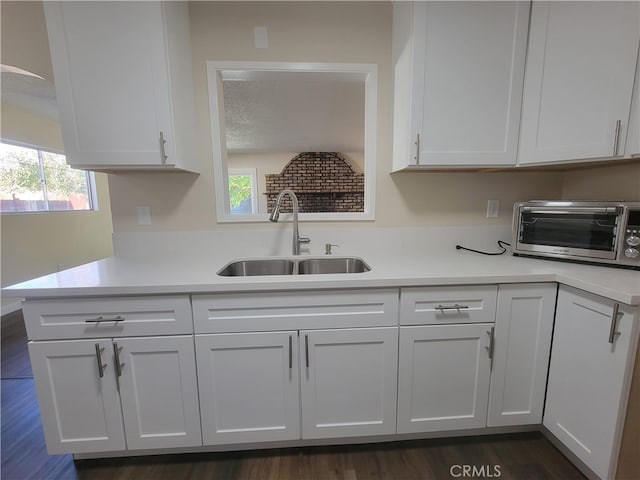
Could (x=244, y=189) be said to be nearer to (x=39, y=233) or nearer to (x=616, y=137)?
(x=39, y=233)

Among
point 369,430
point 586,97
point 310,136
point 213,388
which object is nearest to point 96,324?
point 213,388

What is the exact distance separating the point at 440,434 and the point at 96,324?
164 centimetres

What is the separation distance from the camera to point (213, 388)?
1.16 meters

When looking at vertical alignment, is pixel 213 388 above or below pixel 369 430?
above

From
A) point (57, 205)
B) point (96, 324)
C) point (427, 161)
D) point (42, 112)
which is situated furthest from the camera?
point (57, 205)

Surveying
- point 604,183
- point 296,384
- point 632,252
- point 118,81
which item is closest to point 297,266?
point 296,384

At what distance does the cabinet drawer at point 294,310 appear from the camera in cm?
110

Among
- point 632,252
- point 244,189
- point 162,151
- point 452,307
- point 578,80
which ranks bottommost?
point 452,307

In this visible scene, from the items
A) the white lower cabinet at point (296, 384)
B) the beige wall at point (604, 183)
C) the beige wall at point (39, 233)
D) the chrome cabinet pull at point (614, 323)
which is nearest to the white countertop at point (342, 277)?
the chrome cabinet pull at point (614, 323)

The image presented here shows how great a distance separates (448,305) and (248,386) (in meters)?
0.94

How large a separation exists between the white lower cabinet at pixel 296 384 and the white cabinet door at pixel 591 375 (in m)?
0.73

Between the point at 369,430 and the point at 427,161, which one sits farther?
the point at 427,161

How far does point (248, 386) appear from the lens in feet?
3.82

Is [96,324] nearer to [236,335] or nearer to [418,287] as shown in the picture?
[236,335]
